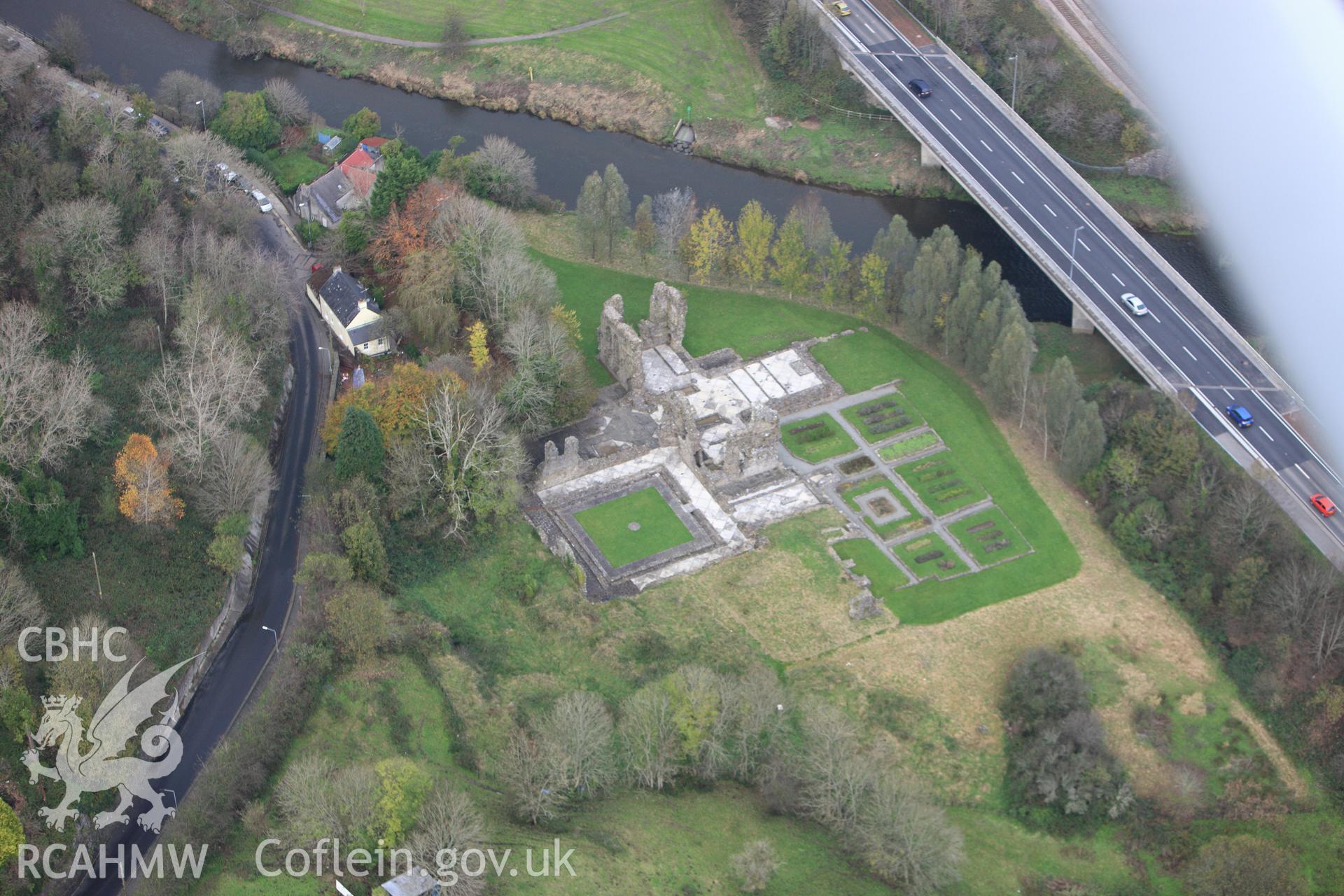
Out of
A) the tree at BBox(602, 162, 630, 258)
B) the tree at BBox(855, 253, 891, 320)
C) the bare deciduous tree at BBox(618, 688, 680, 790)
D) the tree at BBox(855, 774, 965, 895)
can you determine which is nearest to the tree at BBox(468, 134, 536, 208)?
the tree at BBox(602, 162, 630, 258)

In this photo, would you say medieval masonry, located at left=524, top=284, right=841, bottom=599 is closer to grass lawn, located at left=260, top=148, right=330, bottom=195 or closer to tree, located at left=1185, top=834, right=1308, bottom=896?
grass lawn, located at left=260, top=148, right=330, bottom=195

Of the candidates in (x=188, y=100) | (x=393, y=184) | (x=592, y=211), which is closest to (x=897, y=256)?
(x=592, y=211)

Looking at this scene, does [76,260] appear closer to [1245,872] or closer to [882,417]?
[882,417]

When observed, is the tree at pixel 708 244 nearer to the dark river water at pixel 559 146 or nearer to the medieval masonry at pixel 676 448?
the medieval masonry at pixel 676 448

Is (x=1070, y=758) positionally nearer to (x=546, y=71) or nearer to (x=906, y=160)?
(x=906, y=160)

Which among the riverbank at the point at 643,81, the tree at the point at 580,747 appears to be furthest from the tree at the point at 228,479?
the riverbank at the point at 643,81

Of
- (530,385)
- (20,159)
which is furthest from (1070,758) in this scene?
(20,159)
